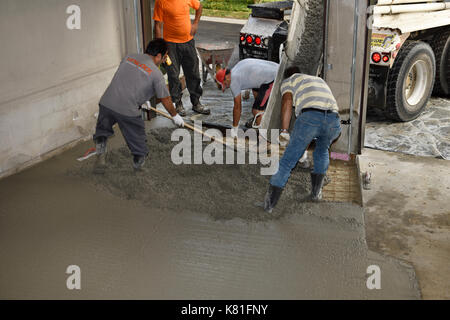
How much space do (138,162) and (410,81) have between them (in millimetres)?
4184

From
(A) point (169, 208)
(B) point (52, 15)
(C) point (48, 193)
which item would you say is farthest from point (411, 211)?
(B) point (52, 15)

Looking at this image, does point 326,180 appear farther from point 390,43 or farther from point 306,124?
point 390,43

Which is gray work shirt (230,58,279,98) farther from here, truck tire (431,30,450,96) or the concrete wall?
truck tire (431,30,450,96)

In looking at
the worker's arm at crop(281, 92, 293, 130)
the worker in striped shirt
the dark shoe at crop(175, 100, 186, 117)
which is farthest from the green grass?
the worker in striped shirt

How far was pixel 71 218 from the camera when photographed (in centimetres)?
495

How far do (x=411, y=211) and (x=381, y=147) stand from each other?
168 cm

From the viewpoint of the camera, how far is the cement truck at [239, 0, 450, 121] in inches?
244

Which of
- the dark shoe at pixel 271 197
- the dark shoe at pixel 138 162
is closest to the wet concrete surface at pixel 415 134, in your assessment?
the dark shoe at pixel 271 197

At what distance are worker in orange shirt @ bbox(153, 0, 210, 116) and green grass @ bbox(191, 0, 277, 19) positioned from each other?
8.67 metres

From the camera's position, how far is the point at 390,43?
6730 mm

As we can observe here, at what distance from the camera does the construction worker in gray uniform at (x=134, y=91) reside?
5.45 meters

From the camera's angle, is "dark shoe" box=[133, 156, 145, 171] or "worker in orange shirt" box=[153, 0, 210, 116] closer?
"dark shoe" box=[133, 156, 145, 171]
